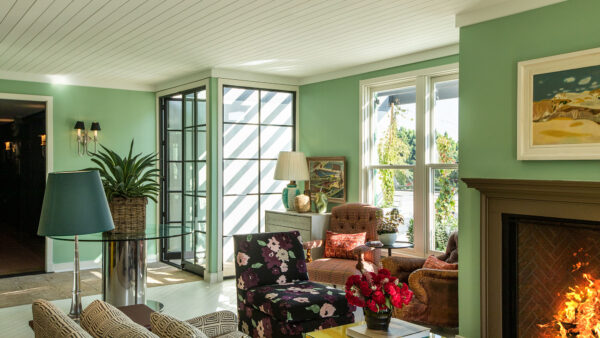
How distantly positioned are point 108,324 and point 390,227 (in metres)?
3.34

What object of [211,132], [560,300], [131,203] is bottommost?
[560,300]

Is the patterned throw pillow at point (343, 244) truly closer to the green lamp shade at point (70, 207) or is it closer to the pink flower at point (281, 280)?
the pink flower at point (281, 280)

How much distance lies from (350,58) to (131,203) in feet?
8.57

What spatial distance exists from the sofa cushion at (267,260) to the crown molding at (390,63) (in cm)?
222

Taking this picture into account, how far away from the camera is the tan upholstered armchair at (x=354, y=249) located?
4504mm

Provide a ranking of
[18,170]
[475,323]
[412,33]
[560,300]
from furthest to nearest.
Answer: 1. [18,170]
2. [412,33]
3. [475,323]
4. [560,300]

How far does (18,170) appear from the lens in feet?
21.3

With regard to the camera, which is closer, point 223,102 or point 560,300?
point 560,300

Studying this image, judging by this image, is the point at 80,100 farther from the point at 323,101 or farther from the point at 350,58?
the point at 350,58

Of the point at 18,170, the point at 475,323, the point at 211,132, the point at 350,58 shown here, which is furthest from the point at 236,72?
the point at 475,323

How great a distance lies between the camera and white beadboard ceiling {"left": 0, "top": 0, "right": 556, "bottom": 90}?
354 cm

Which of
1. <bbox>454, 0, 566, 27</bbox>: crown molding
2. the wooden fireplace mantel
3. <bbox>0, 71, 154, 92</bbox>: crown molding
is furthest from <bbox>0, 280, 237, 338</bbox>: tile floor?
<bbox>454, 0, 566, 27</bbox>: crown molding

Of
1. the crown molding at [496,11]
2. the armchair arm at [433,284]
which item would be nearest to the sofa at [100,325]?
the armchair arm at [433,284]

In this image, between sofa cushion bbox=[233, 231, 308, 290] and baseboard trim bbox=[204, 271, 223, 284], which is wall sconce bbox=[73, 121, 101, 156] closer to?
baseboard trim bbox=[204, 271, 223, 284]
